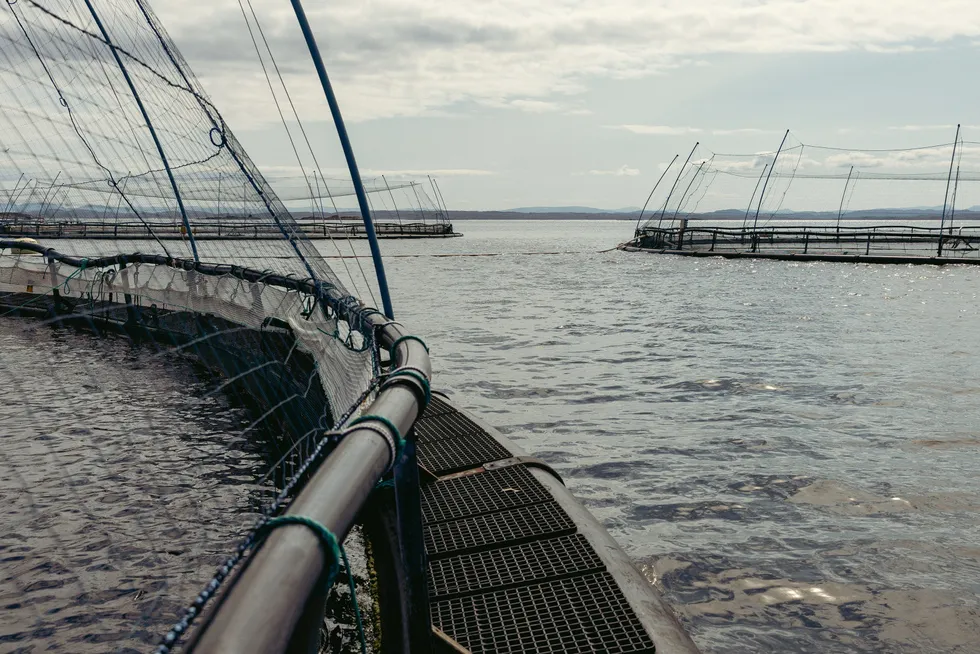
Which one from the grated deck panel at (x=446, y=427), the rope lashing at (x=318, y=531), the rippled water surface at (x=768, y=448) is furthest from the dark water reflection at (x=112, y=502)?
the rope lashing at (x=318, y=531)

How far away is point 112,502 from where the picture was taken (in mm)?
7668

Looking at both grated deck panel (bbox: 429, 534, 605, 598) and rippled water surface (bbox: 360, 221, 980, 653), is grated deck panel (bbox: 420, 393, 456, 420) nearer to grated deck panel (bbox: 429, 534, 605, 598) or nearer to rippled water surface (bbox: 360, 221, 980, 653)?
rippled water surface (bbox: 360, 221, 980, 653)

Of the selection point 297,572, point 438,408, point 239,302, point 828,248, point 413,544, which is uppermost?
point 297,572

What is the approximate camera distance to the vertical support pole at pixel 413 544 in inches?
134

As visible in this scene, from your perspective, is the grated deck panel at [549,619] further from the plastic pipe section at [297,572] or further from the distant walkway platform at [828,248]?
the distant walkway platform at [828,248]

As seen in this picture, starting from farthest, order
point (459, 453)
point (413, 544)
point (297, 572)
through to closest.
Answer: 1. point (459, 453)
2. point (413, 544)
3. point (297, 572)

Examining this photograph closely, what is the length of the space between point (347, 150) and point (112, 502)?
14.1 feet

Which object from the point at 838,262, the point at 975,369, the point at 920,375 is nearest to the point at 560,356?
the point at 920,375

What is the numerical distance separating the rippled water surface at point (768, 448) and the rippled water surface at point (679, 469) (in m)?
0.03

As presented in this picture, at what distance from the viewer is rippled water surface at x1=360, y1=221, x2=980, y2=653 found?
6074 millimetres

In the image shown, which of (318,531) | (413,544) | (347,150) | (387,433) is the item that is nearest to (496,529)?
(413,544)

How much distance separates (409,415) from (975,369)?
16108 mm

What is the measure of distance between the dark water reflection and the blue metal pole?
253 centimetres

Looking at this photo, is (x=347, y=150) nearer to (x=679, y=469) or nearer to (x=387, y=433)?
(x=679, y=469)
